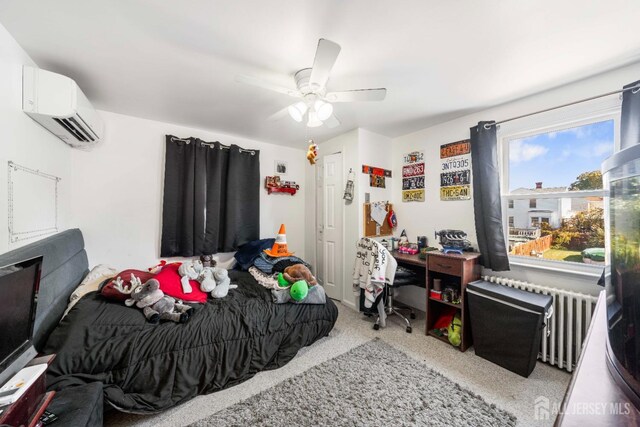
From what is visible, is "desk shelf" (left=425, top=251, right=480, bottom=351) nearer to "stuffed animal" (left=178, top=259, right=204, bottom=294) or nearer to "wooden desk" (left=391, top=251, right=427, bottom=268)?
"wooden desk" (left=391, top=251, right=427, bottom=268)

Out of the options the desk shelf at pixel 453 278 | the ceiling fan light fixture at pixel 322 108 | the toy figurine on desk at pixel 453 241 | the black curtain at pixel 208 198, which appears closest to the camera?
the ceiling fan light fixture at pixel 322 108

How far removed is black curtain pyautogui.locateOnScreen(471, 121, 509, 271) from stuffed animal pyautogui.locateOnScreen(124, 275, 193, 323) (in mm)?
2753

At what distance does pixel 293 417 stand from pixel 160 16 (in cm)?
251

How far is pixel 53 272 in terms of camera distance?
1647 millimetres

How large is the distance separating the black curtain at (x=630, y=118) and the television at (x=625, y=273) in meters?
1.44

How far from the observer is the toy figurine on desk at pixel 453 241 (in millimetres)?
2494

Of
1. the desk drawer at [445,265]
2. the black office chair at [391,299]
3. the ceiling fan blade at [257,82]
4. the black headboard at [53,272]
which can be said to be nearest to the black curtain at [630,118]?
the desk drawer at [445,265]

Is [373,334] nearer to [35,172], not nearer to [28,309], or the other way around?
[28,309]

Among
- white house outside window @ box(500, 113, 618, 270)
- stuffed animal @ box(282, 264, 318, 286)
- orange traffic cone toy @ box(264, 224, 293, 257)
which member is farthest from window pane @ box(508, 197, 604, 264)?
orange traffic cone toy @ box(264, 224, 293, 257)

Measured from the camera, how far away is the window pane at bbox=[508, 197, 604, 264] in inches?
77.3

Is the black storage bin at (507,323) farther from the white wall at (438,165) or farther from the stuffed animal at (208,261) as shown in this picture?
the stuffed animal at (208,261)

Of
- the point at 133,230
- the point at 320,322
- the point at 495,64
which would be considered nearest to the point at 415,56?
the point at 495,64

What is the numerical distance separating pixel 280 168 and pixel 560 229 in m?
3.37

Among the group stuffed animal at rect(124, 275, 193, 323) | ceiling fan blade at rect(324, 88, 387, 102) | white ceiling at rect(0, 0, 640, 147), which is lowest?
stuffed animal at rect(124, 275, 193, 323)
